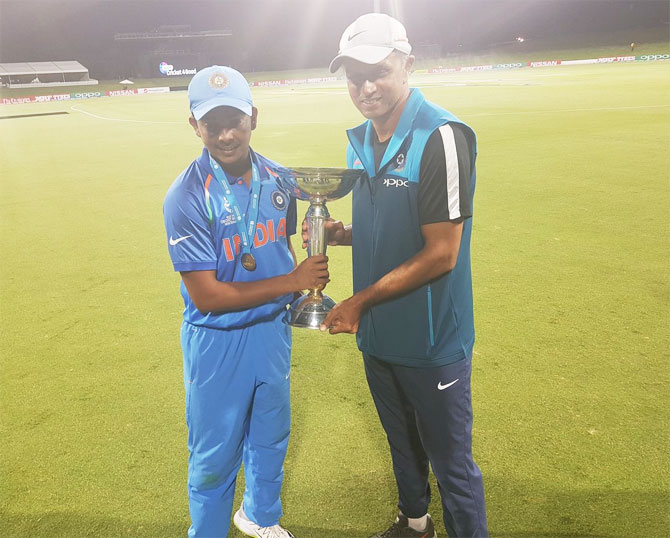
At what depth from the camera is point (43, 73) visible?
69375 mm

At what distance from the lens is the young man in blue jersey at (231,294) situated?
7.07 feet

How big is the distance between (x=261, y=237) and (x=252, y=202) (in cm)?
15

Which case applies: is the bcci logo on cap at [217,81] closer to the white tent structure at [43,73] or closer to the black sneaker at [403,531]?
the black sneaker at [403,531]

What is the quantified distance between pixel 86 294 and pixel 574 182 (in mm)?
7576

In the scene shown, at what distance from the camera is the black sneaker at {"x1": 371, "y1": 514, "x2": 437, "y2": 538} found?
2.62m

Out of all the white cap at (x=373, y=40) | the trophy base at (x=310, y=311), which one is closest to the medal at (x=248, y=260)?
the trophy base at (x=310, y=311)

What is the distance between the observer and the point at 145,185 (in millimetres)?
10836

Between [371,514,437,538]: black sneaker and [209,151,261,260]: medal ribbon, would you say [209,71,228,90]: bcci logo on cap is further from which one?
[371,514,437,538]: black sneaker

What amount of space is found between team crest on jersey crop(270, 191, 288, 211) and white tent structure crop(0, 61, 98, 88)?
71.2m

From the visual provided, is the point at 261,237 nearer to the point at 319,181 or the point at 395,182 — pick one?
the point at 319,181

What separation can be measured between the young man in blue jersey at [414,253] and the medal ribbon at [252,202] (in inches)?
16.0

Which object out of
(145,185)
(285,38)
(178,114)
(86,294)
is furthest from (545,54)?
(86,294)

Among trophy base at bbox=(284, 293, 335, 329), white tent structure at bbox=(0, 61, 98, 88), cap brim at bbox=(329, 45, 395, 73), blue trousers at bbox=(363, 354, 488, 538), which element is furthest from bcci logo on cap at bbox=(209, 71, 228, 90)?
white tent structure at bbox=(0, 61, 98, 88)

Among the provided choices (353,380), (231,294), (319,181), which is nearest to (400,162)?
(319,181)
